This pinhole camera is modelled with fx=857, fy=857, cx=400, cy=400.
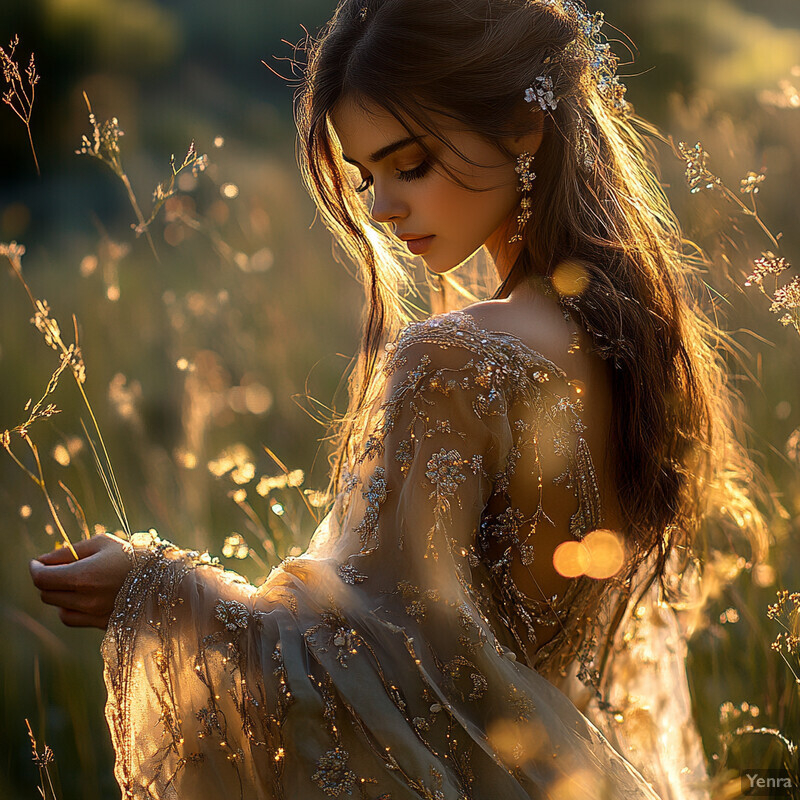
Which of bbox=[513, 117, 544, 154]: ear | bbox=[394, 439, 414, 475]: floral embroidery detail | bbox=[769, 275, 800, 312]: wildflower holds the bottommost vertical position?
bbox=[394, 439, 414, 475]: floral embroidery detail

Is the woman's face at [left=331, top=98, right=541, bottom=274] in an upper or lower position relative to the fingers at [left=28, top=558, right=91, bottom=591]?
upper

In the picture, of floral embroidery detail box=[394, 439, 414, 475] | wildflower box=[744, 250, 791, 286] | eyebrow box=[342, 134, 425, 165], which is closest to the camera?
floral embroidery detail box=[394, 439, 414, 475]

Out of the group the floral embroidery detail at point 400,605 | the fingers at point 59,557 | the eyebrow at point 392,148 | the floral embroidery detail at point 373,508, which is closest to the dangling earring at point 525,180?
the eyebrow at point 392,148

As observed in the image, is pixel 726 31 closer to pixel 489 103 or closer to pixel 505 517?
pixel 489 103

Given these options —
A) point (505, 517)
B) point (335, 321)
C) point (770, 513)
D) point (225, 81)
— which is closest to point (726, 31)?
point (225, 81)

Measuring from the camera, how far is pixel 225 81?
16.8 feet

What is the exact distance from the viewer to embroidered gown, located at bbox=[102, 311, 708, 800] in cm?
132

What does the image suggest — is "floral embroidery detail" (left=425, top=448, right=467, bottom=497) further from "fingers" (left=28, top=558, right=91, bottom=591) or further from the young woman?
"fingers" (left=28, top=558, right=91, bottom=591)

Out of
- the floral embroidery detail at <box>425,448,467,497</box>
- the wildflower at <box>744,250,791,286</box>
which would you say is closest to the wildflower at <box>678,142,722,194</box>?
the wildflower at <box>744,250,791,286</box>

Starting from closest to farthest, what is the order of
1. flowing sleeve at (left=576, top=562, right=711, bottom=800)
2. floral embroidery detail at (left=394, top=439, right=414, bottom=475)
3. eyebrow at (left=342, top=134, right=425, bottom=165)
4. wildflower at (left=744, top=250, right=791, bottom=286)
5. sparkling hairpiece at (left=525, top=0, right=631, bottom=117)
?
floral embroidery detail at (left=394, top=439, right=414, bottom=475), wildflower at (left=744, top=250, right=791, bottom=286), eyebrow at (left=342, top=134, right=425, bottom=165), sparkling hairpiece at (left=525, top=0, right=631, bottom=117), flowing sleeve at (left=576, top=562, right=711, bottom=800)

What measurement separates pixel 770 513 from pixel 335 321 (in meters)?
1.71

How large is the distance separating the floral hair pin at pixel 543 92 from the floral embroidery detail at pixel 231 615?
111cm

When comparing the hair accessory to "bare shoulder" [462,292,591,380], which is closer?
"bare shoulder" [462,292,591,380]

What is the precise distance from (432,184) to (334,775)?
3.54 feet
